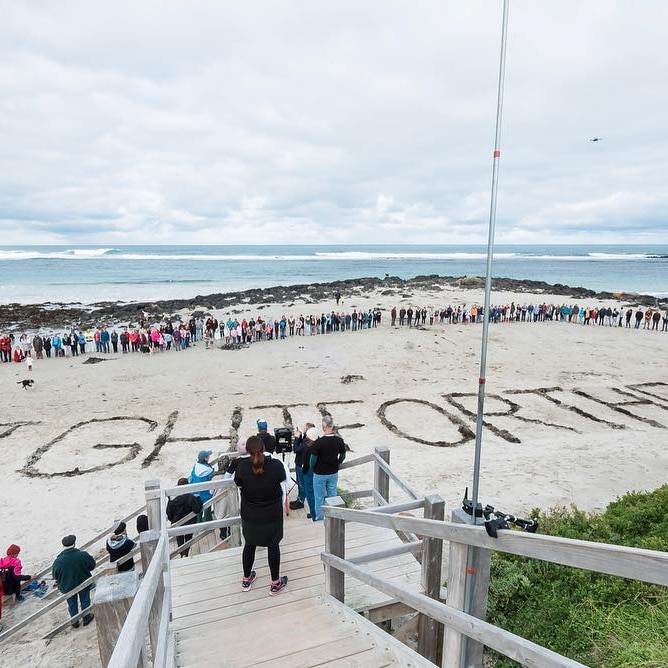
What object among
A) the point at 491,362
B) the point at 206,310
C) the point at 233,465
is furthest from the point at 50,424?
the point at 206,310

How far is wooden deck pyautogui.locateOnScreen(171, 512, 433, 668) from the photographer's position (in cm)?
393

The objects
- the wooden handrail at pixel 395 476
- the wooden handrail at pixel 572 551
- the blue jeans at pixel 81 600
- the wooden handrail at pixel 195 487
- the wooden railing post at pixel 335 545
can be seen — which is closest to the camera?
the wooden handrail at pixel 572 551

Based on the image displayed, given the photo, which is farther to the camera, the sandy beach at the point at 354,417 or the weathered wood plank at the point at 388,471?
the sandy beach at the point at 354,417

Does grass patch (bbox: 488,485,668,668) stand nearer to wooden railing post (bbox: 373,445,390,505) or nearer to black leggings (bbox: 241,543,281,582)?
wooden railing post (bbox: 373,445,390,505)

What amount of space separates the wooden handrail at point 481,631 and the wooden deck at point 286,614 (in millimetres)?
348

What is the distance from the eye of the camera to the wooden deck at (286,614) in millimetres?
3930

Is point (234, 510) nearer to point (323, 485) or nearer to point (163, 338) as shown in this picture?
point (323, 485)

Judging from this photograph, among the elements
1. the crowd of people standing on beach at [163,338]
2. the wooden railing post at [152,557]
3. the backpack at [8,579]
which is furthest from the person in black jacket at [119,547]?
the crowd of people standing on beach at [163,338]

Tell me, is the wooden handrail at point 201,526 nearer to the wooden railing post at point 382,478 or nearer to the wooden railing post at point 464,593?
the wooden railing post at point 382,478

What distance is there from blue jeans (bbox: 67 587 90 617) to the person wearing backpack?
1.05m

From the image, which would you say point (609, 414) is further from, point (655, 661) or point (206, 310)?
point (206, 310)

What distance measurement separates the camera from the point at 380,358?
78.5 ft

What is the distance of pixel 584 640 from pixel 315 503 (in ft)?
12.4

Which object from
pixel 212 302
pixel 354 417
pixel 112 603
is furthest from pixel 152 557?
pixel 212 302
